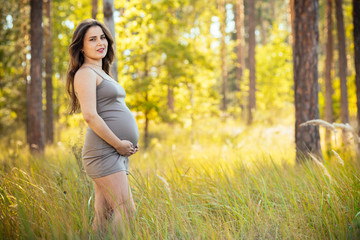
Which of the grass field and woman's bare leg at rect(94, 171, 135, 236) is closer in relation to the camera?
woman's bare leg at rect(94, 171, 135, 236)

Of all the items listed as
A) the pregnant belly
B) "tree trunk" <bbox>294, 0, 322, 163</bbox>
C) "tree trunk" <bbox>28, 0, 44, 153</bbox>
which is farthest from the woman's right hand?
"tree trunk" <bbox>28, 0, 44, 153</bbox>

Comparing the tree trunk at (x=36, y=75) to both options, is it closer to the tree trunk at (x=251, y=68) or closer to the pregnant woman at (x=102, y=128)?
the pregnant woman at (x=102, y=128)

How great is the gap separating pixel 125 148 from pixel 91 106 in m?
0.43

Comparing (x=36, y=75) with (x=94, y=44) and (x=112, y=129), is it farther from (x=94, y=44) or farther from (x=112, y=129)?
(x=112, y=129)

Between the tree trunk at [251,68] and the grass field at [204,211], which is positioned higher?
the tree trunk at [251,68]

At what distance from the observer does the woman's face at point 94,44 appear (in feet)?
9.23

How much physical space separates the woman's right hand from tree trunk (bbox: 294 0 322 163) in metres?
4.41

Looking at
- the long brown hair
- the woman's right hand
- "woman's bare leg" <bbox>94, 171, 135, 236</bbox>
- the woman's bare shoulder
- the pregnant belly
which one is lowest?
"woman's bare leg" <bbox>94, 171, 135, 236</bbox>

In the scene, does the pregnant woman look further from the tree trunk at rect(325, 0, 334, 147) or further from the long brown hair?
the tree trunk at rect(325, 0, 334, 147)

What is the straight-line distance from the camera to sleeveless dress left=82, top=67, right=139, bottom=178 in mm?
2637

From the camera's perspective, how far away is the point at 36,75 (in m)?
9.40

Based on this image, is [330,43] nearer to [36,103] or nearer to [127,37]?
[127,37]

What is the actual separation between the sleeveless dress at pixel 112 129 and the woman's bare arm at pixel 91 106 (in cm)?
10

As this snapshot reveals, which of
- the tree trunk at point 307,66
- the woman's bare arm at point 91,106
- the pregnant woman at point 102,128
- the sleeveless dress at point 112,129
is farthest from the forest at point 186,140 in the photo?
the woman's bare arm at point 91,106
